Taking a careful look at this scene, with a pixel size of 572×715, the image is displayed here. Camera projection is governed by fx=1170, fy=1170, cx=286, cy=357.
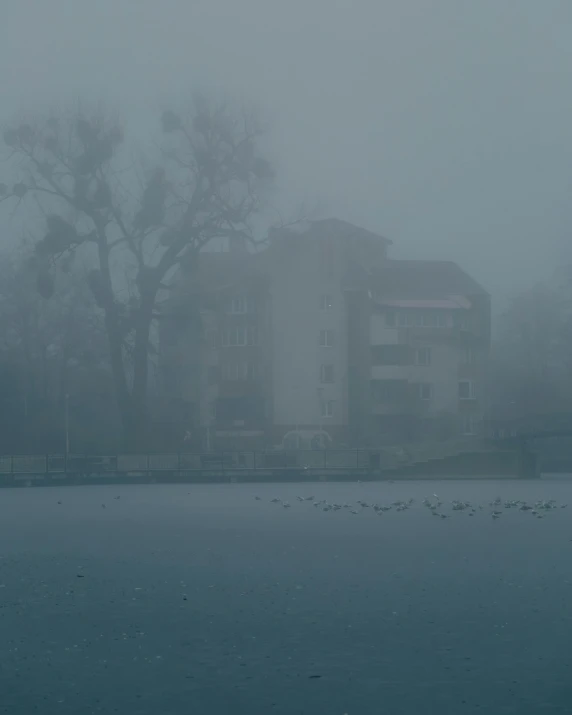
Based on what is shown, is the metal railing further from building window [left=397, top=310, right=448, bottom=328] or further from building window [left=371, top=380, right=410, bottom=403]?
building window [left=397, top=310, right=448, bottom=328]

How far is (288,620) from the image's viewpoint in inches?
417

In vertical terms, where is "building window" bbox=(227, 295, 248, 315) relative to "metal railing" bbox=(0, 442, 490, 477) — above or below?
above

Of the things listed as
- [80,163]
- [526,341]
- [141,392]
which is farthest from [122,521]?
[526,341]

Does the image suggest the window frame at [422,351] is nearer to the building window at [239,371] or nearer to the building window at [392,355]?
the building window at [392,355]

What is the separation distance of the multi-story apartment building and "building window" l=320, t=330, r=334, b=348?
56 mm

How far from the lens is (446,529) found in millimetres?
20797

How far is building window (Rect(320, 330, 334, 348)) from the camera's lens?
178ft

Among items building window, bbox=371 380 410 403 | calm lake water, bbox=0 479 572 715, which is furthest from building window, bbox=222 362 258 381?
calm lake water, bbox=0 479 572 715

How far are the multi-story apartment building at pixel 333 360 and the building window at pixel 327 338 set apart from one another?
2.2 inches

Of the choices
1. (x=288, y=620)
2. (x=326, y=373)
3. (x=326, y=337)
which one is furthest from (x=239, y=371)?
(x=288, y=620)

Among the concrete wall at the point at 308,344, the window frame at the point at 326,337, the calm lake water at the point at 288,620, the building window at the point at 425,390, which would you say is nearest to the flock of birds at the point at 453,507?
the calm lake water at the point at 288,620

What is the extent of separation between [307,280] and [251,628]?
1699 inches

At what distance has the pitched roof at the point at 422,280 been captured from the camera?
55375 mm

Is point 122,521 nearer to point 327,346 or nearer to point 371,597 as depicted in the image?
point 371,597
